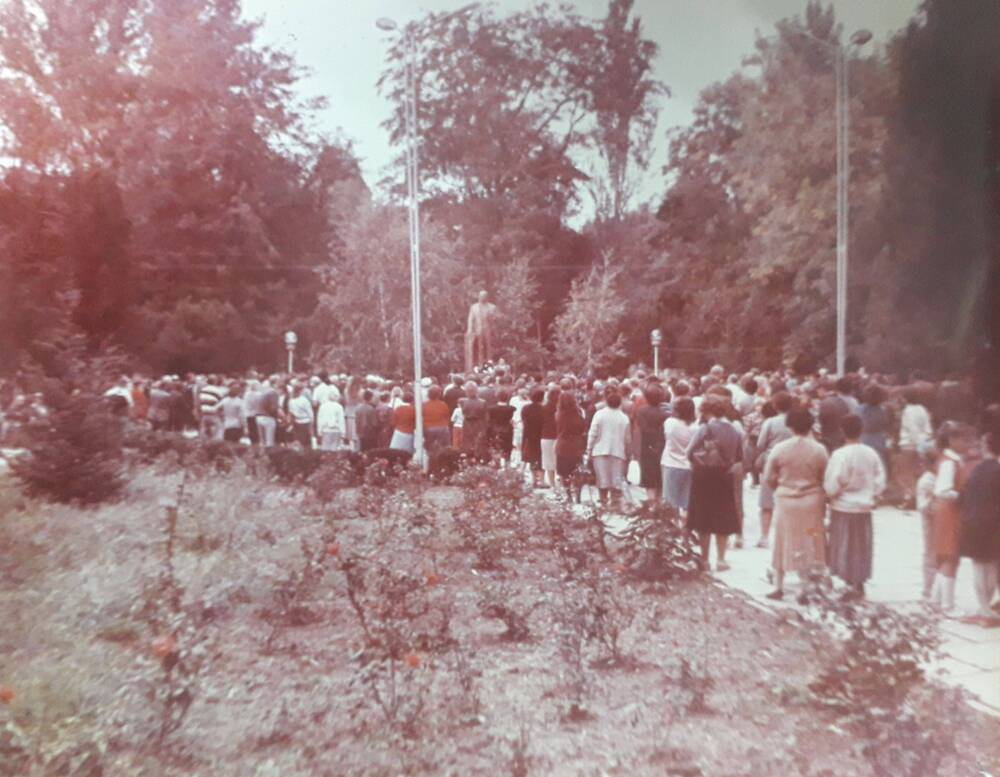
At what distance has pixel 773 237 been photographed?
14.2 feet

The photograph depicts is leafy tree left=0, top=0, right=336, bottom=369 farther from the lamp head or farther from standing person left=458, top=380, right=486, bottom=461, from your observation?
the lamp head

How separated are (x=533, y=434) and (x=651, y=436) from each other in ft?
3.18

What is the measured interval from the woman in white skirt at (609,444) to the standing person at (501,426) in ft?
2.08

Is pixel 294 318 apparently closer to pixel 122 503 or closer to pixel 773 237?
pixel 122 503

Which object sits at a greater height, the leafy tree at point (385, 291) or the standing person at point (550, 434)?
the leafy tree at point (385, 291)

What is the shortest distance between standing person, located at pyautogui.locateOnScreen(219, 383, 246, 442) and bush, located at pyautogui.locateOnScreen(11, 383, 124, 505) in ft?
2.23

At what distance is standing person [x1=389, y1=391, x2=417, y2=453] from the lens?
5591 mm

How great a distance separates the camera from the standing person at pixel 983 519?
394 cm

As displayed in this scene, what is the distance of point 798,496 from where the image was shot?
4184 millimetres

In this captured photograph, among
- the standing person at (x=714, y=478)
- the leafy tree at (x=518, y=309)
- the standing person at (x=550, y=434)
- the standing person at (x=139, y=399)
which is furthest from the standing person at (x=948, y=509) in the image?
the standing person at (x=139, y=399)

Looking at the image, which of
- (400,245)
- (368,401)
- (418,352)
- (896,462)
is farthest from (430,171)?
(896,462)

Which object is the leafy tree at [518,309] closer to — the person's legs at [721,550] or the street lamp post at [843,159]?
the person's legs at [721,550]

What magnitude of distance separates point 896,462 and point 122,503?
4.25m

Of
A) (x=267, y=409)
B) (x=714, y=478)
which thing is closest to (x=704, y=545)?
(x=714, y=478)
